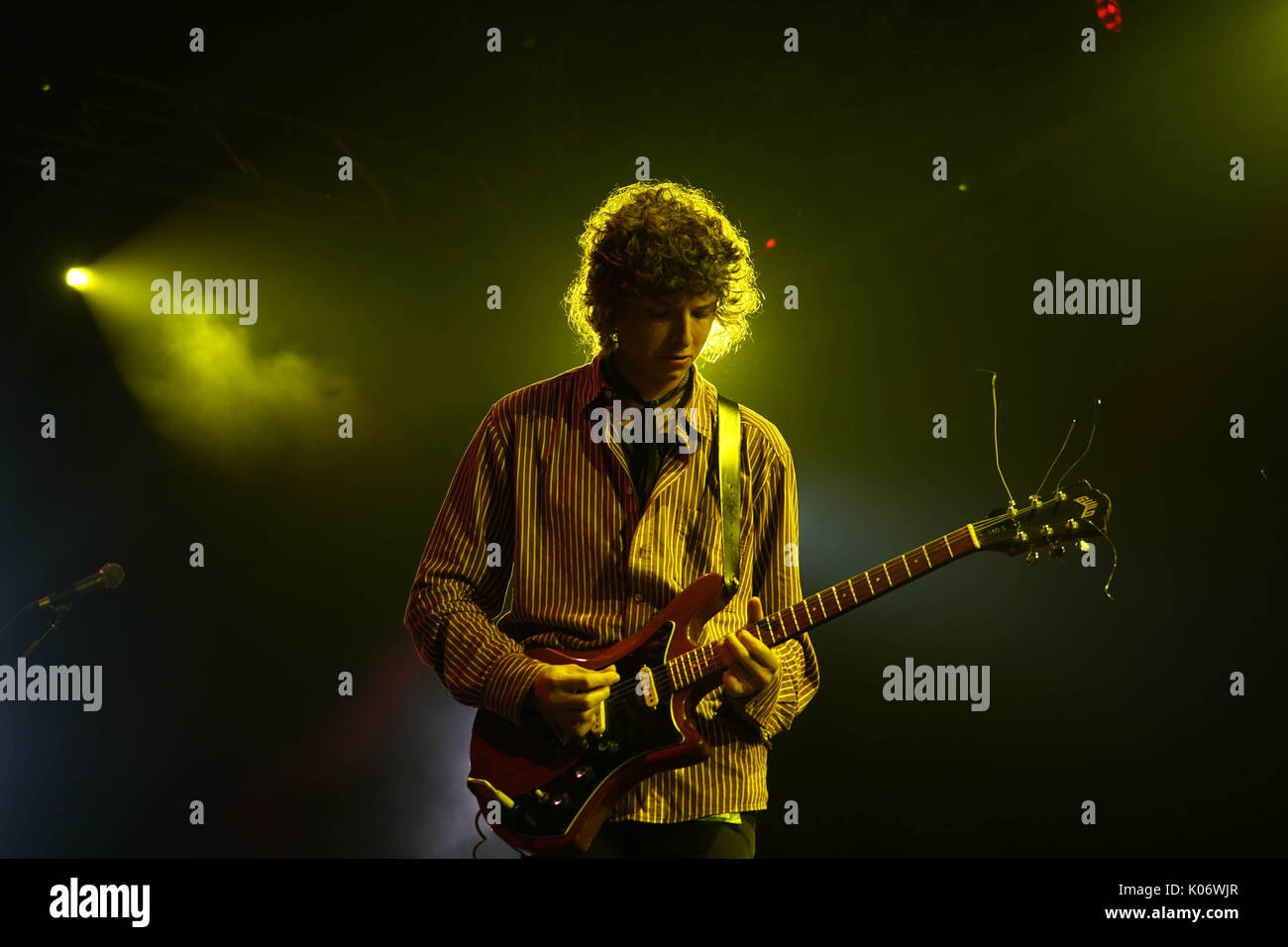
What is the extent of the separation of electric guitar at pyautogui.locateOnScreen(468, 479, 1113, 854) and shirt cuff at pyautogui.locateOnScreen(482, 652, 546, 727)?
0.08m

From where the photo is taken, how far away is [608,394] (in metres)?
2.91

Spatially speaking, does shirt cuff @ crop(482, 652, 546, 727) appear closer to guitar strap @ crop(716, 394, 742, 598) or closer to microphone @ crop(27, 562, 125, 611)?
guitar strap @ crop(716, 394, 742, 598)

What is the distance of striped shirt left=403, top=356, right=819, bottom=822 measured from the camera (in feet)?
8.68

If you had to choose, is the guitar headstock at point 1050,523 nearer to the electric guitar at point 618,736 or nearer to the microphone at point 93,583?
the electric guitar at point 618,736

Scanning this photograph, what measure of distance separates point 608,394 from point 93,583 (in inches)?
114

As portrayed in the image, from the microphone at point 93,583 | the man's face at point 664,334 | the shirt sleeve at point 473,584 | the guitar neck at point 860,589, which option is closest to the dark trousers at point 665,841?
the shirt sleeve at point 473,584

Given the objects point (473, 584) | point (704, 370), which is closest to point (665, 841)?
point (473, 584)

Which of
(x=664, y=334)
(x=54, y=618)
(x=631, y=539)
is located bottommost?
(x=54, y=618)

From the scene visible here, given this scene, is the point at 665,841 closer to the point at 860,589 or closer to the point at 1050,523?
the point at 860,589

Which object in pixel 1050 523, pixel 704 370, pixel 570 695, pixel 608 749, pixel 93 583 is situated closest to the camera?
pixel 570 695

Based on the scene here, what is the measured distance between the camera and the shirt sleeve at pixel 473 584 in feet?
8.66

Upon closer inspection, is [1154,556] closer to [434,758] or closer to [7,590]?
[434,758]

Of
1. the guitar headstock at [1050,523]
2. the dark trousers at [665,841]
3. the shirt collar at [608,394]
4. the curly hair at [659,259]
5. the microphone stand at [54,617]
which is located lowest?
the dark trousers at [665,841]

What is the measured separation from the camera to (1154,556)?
13.6ft
